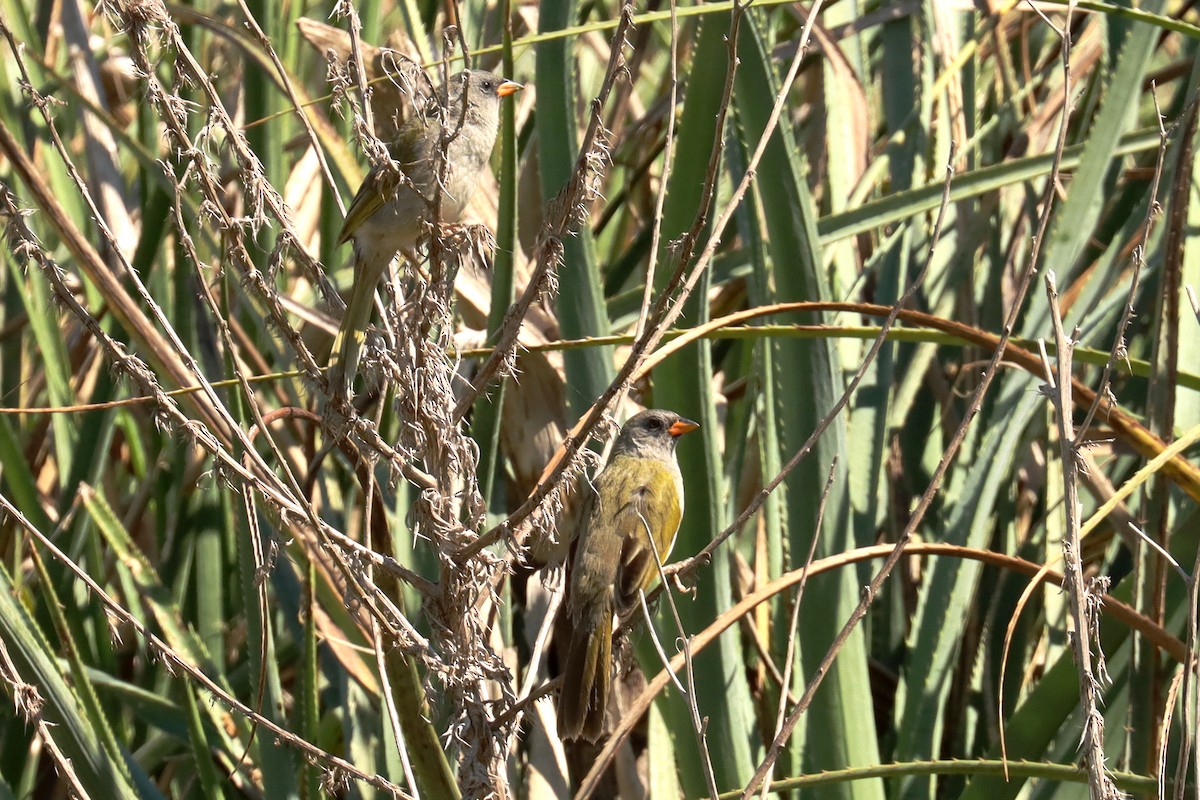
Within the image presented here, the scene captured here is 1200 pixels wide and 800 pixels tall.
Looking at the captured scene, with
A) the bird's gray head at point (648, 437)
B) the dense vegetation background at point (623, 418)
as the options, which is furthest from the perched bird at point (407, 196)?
the bird's gray head at point (648, 437)

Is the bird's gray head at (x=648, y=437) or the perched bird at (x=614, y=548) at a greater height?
the bird's gray head at (x=648, y=437)

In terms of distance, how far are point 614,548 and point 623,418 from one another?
1.09ft

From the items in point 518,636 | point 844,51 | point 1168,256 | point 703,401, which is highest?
point 844,51

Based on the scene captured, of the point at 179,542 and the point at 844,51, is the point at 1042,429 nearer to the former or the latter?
the point at 844,51

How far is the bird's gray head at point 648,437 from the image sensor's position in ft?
11.5

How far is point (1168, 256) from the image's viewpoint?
2551mm

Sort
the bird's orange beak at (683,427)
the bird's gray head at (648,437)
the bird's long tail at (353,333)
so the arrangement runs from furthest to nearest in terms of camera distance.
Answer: the bird's gray head at (648,437) → the bird's orange beak at (683,427) → the bird's long tail at (353,333)

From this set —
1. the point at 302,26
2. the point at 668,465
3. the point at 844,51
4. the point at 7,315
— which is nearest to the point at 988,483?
the point at 668,465

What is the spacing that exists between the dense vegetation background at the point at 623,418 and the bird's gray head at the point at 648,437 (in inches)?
4.8

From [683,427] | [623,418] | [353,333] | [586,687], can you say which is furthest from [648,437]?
[353,333]

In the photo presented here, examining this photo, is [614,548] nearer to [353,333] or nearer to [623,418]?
[623,418]

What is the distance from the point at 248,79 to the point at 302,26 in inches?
9.9

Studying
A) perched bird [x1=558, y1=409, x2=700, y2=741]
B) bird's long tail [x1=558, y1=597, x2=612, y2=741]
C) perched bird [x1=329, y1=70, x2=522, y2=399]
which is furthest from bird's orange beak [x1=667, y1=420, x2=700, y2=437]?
perched bird [x1=329, y1=70, x2=522, y2=399]

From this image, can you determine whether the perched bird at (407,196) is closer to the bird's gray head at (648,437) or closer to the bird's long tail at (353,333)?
the bird's long tail at (353,333)
